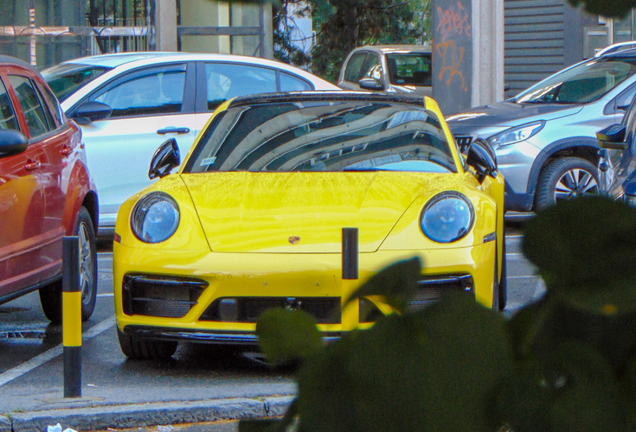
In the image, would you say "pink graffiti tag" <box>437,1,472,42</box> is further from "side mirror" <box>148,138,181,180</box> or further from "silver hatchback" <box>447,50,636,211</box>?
"side mirror" <box>148,138,181,180</box>

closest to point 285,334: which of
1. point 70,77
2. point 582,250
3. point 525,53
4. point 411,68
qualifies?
point 582,250

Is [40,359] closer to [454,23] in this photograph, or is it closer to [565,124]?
[565,124]

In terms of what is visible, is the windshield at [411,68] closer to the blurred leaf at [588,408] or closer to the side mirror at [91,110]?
the side mirror at [91,110]

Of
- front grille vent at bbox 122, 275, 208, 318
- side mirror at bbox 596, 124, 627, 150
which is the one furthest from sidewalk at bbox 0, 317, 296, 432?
side mirror at bbox 596, 124, 627, 150

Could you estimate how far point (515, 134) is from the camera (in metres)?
8.70

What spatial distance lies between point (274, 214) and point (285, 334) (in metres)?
3.64

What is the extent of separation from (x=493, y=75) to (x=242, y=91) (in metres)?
5.27

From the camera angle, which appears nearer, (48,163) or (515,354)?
(515,354)

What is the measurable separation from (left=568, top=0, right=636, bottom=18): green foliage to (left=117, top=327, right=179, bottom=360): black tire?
161 inches

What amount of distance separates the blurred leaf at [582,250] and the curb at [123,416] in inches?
128

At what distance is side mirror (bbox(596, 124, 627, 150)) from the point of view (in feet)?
15.6

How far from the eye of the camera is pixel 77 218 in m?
5.38

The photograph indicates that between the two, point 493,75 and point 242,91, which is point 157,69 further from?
point 493,75

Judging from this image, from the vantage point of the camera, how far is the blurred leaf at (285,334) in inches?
22.0
